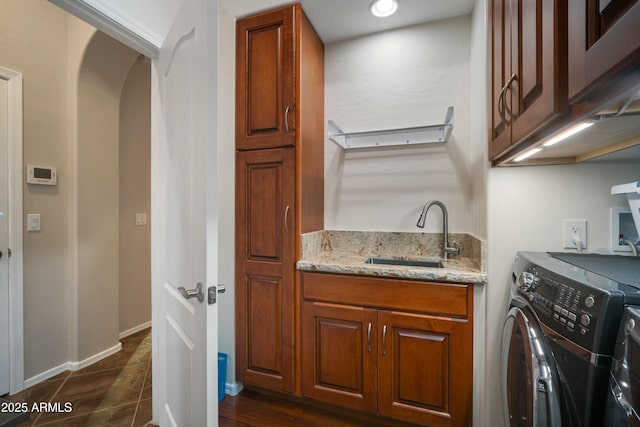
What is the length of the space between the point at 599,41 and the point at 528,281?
0.77 metres

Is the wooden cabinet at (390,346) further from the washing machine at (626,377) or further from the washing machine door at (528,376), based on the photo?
the washing machine at (626,377)

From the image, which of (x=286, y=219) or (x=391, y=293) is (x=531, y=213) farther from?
(x=286, y=219)

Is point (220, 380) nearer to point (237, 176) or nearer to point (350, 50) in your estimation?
point (237, 176)

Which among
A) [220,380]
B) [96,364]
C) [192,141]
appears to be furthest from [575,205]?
[96,364]

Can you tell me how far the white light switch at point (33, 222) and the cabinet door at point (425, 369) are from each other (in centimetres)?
242

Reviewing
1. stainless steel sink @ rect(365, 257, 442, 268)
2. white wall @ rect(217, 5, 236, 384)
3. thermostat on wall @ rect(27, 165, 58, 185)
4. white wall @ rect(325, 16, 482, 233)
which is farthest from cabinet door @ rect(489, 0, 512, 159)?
thermostat on wall @ rect(27, 165, 58, 185)

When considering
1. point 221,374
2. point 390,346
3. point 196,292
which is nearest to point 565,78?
point 196,292

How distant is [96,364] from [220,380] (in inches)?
49.1

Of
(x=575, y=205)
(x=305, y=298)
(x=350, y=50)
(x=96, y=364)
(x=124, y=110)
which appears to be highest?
(x=350, y=50)

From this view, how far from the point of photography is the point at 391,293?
145 centimetres

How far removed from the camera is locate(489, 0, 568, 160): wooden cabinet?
2.18 feet

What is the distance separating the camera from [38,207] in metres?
1.88

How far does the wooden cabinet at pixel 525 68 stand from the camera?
66cm

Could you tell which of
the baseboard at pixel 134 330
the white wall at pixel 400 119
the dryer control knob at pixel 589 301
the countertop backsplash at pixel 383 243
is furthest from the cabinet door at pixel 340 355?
the baseboard at pixel 134 330
